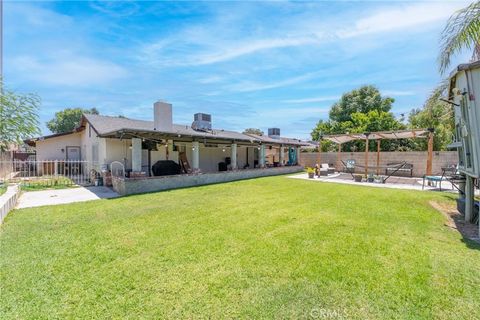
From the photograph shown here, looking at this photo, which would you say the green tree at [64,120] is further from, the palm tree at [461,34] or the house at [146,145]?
the palm tree at [461,34]

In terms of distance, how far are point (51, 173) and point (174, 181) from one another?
9.27 m

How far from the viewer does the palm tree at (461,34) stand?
19.6ft

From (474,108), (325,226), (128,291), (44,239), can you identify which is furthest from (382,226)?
(44,239)

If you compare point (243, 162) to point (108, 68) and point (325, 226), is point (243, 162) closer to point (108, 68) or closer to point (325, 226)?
point (108, 68)

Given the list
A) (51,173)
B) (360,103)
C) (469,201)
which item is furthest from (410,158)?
(51,173)

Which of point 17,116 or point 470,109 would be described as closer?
point 470,109

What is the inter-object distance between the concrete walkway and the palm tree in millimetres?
12851

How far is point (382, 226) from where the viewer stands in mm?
5832

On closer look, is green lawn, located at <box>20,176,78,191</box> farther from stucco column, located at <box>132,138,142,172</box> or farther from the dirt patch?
the dirt patch

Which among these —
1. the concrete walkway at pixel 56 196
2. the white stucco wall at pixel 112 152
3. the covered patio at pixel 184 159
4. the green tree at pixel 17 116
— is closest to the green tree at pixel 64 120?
the white stucco wall at pixel 112 152

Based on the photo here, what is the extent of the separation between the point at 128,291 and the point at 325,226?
4.47 meters

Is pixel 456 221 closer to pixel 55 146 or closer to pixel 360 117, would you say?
pixel 360 117

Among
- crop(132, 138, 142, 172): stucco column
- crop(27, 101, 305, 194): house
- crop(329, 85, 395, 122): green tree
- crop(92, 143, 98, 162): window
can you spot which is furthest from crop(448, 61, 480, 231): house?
crop(329, 85, 395, 122): green tree

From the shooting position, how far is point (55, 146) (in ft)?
61.3
